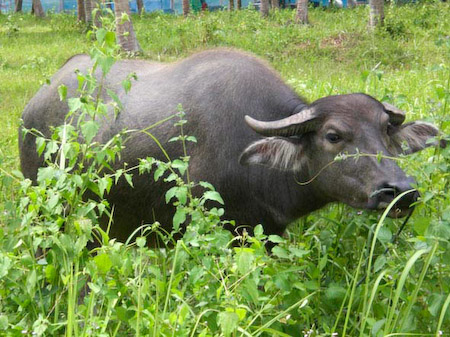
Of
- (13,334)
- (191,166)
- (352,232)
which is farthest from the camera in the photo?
(191,166)

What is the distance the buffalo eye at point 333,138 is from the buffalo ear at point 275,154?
200mm

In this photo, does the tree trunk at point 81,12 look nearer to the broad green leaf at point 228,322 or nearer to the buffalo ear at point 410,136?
the buffalo ear at point 410,136

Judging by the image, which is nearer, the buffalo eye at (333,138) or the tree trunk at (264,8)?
the buffalo eye at (333,138)

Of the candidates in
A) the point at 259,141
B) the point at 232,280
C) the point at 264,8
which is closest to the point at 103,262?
the point at 232,280

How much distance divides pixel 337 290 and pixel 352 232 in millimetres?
547

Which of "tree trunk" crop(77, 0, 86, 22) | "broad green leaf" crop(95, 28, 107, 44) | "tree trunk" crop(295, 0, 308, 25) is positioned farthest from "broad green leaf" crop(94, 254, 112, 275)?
"tree trunk" crop(77, 0, 86, 22)

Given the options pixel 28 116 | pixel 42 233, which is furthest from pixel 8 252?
pixel 28 116

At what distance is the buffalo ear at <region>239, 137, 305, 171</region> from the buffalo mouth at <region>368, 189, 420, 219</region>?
567mm

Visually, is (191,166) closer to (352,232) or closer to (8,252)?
(352,232)

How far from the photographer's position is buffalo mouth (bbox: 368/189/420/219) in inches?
126

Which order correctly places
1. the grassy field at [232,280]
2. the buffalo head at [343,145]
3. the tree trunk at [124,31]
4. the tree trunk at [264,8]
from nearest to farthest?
the grassy field at [232,280] < the buffalo head at [343,145] < the tree trunk at [124,31] < the tree trunk at [264,8]

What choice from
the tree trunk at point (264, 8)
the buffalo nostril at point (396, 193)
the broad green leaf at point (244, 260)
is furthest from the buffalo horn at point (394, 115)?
the tree trunk at point (264, 8)

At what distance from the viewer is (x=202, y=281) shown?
9.05 ft

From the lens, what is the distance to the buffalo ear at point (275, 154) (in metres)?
3.69
